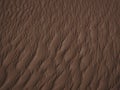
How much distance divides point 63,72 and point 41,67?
78mm

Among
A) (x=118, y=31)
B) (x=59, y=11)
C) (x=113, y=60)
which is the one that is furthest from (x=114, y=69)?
(x=59, y=11)

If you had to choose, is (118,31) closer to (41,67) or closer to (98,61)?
(98,61)

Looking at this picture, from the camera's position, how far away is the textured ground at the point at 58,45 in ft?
1.86

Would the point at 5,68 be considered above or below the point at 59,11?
below

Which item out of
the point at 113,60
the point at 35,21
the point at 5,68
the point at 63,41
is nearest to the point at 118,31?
the point at 113,60

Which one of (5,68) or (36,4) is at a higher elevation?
(36,4)

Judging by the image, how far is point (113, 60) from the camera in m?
0.62

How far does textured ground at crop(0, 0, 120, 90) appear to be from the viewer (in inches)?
22.3

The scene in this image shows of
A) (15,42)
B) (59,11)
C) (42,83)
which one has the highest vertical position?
(59,11)

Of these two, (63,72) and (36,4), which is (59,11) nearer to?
(36,4)

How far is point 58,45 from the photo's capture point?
620 mm

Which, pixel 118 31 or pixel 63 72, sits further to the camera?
pixel 118 31

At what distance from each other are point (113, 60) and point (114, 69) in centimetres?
3

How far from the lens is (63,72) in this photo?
0.58 m
